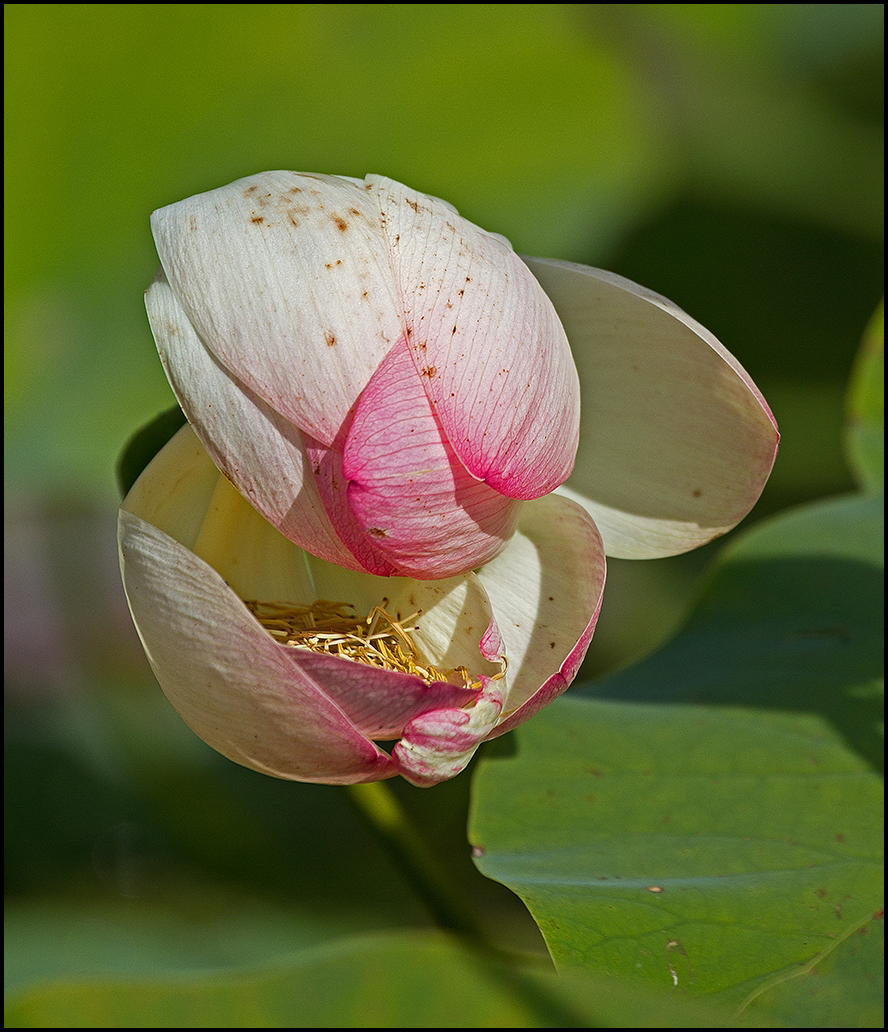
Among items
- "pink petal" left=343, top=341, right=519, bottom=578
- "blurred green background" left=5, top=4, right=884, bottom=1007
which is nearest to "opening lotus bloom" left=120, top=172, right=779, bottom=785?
"pink petal" left=343, top=341, right=519, bottom=578

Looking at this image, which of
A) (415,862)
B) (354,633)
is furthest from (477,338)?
(415,862)

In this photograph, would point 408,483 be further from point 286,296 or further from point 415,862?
point 415,862

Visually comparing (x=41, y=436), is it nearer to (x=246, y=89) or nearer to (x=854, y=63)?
(x=246, y=89)

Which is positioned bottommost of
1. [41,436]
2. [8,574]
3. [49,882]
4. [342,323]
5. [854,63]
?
[49,882]

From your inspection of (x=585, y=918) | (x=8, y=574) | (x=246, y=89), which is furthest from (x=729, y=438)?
(x=8, y=574)

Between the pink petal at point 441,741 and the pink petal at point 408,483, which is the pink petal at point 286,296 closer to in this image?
the pink petal at point 408,483

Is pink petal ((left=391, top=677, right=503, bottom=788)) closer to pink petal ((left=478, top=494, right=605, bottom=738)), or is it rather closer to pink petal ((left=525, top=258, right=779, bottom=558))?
pink petal ((left=478, top=494, right=605, bottom=738))
